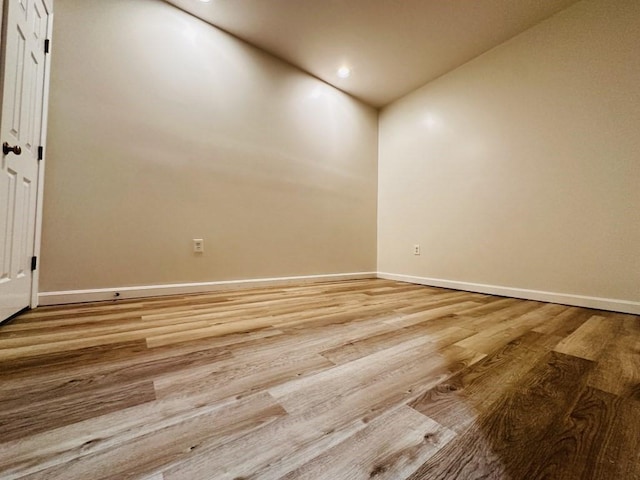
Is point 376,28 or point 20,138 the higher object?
point 376,28

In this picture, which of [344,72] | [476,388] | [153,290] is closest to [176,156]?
[153,290]

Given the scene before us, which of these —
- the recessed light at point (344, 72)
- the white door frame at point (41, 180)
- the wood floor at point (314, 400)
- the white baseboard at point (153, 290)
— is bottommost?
the wood floor at point (314, 400)

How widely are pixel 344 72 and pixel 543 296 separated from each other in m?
2.78

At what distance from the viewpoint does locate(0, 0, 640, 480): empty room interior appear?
54 centimetres

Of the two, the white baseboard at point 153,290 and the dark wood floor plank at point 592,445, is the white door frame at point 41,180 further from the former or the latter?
the dark wood floor plank at point 592,445

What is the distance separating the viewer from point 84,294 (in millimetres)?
1630

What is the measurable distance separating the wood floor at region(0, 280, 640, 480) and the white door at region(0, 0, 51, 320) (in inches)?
11.0

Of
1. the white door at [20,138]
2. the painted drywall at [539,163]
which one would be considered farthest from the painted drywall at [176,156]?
the painted drywall at [539,163]

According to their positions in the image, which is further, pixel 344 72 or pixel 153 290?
pixel 344 72

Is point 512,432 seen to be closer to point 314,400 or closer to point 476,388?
point 476,388

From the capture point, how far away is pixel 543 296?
1.96 metres

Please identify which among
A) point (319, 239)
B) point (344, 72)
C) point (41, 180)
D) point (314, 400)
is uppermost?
point (344, 72)

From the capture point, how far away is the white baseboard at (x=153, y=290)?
5.16 ft

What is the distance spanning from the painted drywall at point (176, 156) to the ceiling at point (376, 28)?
0.60 ft
